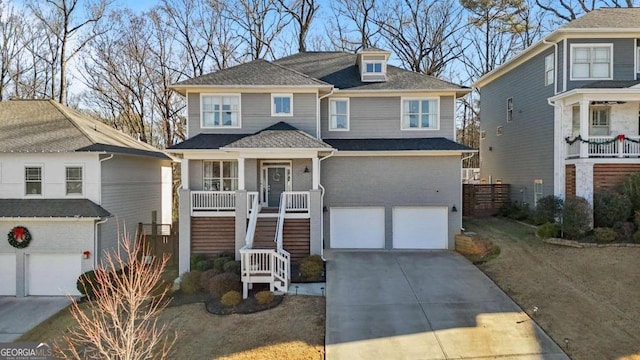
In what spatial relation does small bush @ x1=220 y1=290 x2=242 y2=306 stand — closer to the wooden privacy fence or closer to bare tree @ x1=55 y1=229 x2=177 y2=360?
bare tree @ x1=55 y1=229 x2=177 y2=360

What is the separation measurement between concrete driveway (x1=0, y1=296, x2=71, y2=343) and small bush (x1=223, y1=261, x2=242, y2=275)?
617 centimetres

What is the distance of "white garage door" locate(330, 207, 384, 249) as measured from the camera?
55.5 ft

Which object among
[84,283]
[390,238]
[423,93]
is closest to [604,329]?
[390,238]

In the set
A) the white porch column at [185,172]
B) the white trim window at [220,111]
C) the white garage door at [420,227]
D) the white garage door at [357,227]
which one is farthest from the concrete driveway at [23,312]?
the white garage door at [420,227]

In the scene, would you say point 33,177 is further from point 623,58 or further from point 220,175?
point 623,58

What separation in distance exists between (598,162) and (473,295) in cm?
851

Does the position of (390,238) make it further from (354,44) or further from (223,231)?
(354,44)

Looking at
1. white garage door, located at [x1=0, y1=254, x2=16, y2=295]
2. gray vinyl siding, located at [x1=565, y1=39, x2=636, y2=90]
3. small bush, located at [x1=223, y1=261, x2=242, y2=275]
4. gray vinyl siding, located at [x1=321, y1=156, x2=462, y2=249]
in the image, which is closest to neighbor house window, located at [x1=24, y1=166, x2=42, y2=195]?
white garage door, located at [x1=0, y1=254, x2=16, y2=295]

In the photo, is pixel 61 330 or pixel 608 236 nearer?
pixel 61 330

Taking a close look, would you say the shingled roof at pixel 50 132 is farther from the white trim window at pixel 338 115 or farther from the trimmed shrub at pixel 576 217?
the trimmed shrub at pixel 576 217

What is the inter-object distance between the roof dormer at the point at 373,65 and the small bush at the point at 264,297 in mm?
10520

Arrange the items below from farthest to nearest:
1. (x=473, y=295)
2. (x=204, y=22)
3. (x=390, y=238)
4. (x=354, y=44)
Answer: (x=354, y=44), (x=204, y=22), (x=390, y=238), (x=473, y=295)

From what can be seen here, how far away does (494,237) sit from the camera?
53.2 feet

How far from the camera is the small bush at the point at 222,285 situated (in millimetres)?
12695
